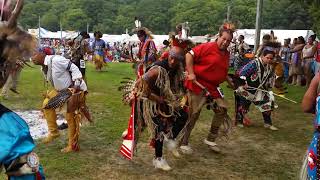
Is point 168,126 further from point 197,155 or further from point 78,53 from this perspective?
point 78,53

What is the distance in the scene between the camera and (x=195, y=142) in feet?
21.9

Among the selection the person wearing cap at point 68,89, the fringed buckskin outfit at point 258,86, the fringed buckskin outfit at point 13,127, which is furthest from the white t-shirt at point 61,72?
the fringed buckskin outfit at point 13,127

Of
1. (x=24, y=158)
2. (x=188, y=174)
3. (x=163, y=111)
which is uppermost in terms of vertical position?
(x=24, y=158)

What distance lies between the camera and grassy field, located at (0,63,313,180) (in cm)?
526

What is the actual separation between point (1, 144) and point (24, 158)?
12 centimetres

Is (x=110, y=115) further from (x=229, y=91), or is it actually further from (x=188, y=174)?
(x=229, y=91)

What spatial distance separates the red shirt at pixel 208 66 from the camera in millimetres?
5785

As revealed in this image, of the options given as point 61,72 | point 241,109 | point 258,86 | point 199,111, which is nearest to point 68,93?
point 61,72

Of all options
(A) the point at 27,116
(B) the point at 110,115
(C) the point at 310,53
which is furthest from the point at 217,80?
(C) the point at 310,53

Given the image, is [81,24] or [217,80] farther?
[81,24]

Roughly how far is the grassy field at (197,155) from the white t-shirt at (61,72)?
0.92m

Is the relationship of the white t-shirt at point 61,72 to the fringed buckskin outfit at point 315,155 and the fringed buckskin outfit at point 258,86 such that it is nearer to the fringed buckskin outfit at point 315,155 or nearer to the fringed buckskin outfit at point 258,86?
the fringed buckskin outfit at point 258,86

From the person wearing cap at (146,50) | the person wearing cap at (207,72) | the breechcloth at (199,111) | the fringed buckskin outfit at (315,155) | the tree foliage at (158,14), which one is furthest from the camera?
the tree foliage at (158,14)

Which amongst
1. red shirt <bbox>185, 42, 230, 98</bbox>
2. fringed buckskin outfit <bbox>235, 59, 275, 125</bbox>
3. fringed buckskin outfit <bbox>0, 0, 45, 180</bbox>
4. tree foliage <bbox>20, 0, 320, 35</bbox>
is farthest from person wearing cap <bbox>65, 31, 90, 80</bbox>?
tree foliage <bbox>20, 0, 320, 35</bbox>
